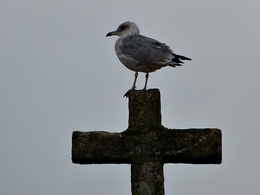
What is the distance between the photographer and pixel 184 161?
692 centimetres

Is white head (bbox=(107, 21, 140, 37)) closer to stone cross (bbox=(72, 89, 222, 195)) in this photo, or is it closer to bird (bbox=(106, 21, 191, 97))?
bird (bbox=(106, 21, 191, 97))

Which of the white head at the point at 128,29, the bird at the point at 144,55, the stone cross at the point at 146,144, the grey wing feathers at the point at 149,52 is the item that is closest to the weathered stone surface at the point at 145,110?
the stone cross at the point at 146,144

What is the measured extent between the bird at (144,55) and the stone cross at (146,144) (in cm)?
152

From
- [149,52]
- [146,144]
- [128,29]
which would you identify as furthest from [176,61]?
[146,144]

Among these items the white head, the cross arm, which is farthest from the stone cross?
the white head

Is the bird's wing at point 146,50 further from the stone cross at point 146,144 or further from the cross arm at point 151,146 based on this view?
the cross arm at point 151,146

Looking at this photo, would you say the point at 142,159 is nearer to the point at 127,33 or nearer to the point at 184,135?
the point at 184,135

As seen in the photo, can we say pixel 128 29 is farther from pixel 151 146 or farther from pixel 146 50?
pixel 151 146

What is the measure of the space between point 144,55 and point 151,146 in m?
2.28

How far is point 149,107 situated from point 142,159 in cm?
60

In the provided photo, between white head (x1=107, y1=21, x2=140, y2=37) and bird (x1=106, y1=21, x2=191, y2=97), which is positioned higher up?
white head (x1=107, y1=21, x2=140, y2=37)

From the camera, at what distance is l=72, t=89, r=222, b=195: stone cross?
6809mm

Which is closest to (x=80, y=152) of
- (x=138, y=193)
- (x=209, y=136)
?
(x=138, y=193)

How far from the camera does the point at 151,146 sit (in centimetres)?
685
